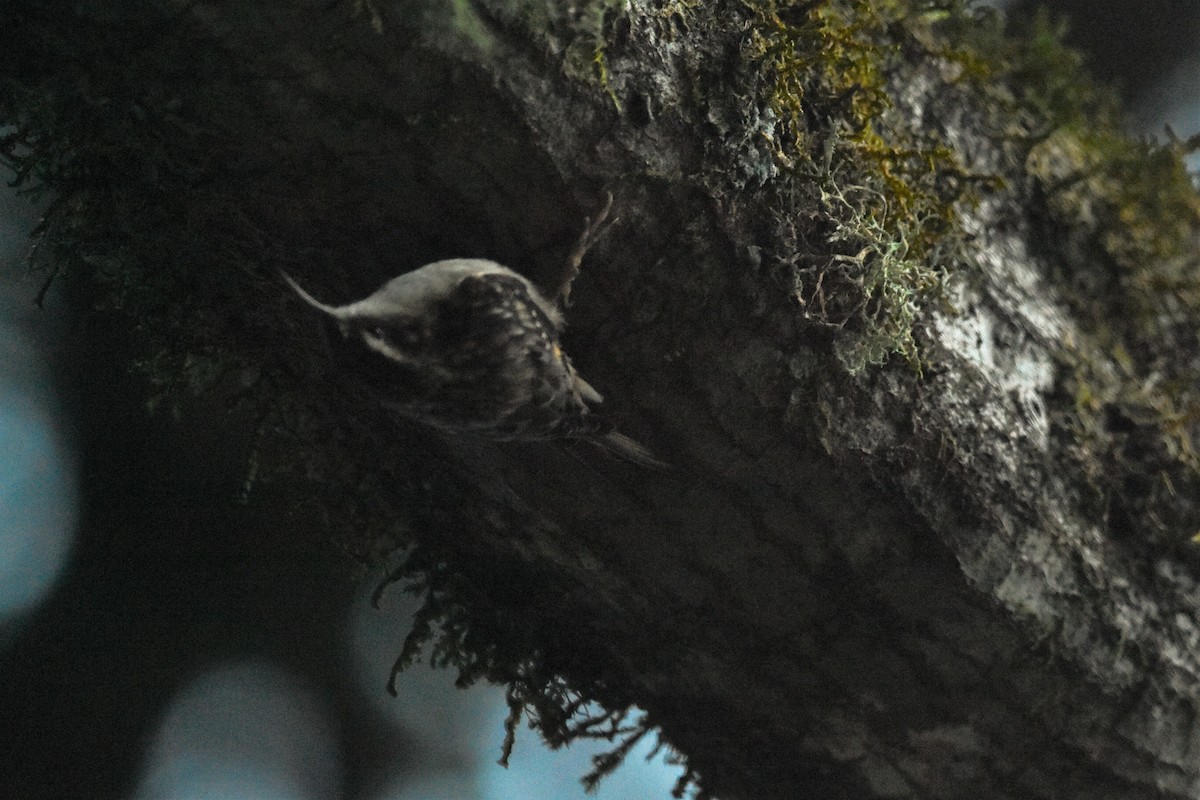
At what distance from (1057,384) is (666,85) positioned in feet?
4.25

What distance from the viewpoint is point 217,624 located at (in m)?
3.79

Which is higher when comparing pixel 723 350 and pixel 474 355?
pixel 723 350

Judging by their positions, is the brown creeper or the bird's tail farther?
the bird's tail

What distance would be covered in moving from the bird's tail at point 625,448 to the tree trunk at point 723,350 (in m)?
0.03

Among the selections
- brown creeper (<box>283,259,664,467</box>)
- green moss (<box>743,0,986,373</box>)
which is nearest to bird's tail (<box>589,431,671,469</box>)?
brown creeper (<box>283,259,664,467</box>)

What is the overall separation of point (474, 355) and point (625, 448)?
0.35m

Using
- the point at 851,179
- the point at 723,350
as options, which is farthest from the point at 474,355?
the point at 851,179

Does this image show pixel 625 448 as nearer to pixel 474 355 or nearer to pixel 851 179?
pixel 474 355

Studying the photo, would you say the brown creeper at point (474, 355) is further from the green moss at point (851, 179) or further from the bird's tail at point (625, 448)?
the green moss at point (851, 179)

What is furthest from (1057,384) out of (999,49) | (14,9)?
(14,9)

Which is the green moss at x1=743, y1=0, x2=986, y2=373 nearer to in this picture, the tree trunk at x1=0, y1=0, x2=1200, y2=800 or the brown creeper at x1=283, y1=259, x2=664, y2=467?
the tree trunk at x1=0, y1=0, x2=1200, y2=800

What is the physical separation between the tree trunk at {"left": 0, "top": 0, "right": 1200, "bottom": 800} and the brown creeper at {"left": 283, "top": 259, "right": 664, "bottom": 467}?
0.06 metres

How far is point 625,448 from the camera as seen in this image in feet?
6.21

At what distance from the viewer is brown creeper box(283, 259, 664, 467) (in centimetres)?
173
